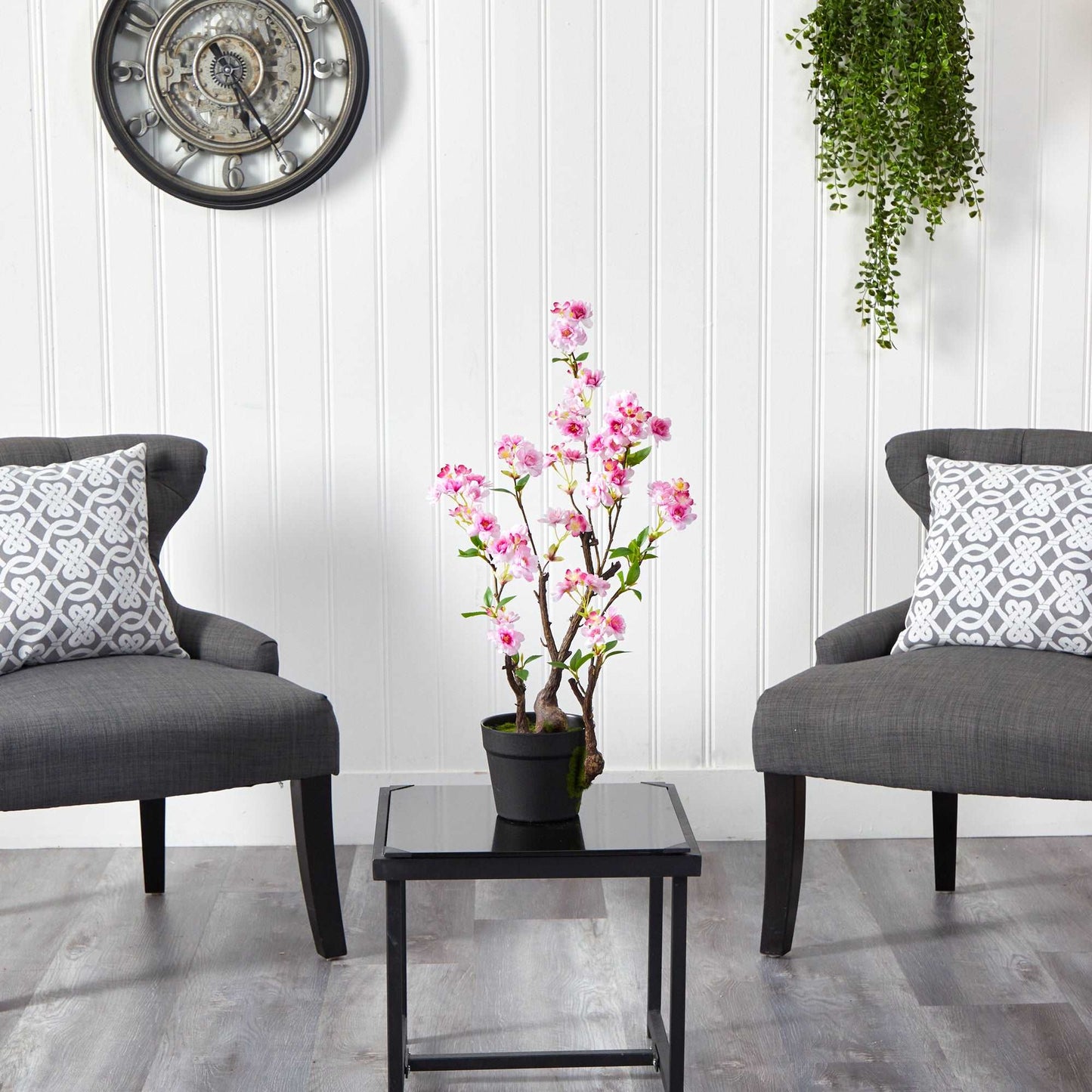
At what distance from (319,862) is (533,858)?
26.0 inches

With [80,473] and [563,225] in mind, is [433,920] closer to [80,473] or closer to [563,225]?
[80,473]

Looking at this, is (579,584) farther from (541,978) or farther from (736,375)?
(736,375)

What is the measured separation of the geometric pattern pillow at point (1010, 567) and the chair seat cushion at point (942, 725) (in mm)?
80

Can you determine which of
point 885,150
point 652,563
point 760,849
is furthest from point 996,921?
point 885,150

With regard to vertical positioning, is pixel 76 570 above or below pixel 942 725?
above

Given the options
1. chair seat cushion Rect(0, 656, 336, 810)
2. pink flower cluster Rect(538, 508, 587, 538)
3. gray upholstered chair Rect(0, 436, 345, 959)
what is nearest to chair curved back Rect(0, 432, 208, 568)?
gray upholstered chair Rect(0, 436, 345, 959)

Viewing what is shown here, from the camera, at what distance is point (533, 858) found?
60.2 inches

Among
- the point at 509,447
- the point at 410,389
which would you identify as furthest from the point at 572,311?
the point at 410,389

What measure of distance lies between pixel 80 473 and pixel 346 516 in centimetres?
→ 63

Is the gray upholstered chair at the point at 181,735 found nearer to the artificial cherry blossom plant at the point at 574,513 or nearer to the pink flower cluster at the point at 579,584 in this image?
the artificial cherry blossom plant at the point at 574,513

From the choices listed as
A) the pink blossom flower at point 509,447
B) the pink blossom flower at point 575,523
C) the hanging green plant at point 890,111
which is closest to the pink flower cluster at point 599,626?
the pink blossom flower at point 575,523

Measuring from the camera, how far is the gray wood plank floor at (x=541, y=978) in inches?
69.0

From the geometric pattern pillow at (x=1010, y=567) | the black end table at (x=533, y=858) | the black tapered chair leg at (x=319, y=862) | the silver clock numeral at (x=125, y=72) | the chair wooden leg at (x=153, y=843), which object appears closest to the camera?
the black end table at (x=533, y=858)

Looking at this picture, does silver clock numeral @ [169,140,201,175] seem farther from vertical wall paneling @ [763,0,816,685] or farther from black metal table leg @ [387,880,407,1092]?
black metal table leg @ [387,880,407,1092]
